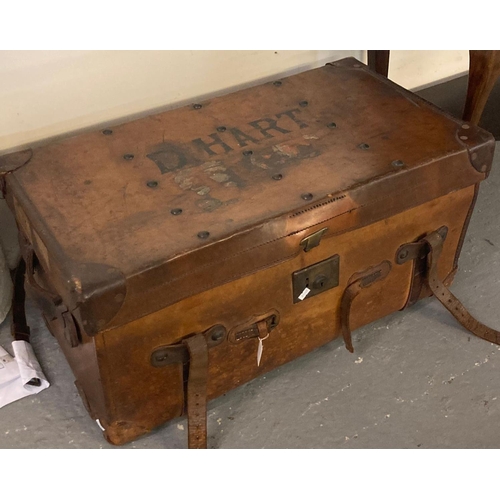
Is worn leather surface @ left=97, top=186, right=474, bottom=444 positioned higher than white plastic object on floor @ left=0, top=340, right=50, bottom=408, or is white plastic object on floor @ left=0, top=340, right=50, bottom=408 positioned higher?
worn leather surface @ left=97, top=186, right=474, bottom=444

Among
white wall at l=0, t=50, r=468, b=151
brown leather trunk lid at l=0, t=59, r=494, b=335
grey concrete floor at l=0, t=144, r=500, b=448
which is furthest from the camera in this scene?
white wall at l=0, t=50, r=468, b=151

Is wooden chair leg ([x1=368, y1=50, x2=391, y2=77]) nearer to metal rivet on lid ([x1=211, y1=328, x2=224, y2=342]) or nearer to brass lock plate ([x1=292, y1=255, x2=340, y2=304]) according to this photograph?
brass lock plate ([x1=292, y1=255, x2=340, y2=304])

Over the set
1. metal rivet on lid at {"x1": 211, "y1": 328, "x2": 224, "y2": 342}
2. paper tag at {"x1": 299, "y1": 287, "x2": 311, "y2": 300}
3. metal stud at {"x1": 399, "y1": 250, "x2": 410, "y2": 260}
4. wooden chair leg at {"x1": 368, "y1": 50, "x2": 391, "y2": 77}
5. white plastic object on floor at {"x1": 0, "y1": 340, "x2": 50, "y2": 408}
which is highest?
wooden chair leg at {"x1": 368, "y1": 50, "x2": 391, "y2": 77}

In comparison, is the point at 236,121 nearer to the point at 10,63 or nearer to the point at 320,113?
the point at 320,113

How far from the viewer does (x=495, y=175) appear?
2027mm

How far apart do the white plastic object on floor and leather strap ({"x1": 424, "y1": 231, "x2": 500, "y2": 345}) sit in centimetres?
89

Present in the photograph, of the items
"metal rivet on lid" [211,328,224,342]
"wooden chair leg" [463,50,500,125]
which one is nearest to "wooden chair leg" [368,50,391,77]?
"wooden chair leg" [463,50,500,125]

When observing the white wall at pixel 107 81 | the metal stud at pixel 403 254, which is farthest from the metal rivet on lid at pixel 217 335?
the white wall at pixel 107 81

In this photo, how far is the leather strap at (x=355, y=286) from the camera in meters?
1.39

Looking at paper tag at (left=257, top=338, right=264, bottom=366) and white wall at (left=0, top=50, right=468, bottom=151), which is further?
white wall at (left=0, top=50, right=468, bottom=151)

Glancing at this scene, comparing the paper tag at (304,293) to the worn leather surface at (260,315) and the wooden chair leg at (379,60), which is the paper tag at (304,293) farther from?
the wooden chair leg at (379,60)

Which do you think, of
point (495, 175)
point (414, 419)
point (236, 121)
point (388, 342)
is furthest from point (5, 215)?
point (495, 175)

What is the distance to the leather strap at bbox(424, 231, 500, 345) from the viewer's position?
56.6 inches

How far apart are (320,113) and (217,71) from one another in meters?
0.40
